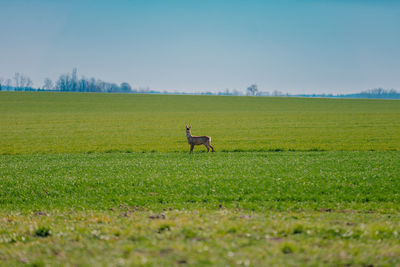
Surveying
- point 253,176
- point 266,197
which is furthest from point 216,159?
point 266,197

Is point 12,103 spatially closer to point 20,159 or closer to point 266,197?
point 20,159

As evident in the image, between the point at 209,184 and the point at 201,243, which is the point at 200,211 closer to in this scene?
the point at 209,184

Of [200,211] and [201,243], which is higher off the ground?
[201,243]

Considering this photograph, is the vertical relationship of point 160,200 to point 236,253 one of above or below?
below

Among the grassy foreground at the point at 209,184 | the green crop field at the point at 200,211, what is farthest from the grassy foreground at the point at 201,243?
the grassy foreground at the point at 209,184

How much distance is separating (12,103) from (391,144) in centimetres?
10689

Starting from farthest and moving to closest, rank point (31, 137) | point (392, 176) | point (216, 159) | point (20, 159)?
point (31, 137) → point (20, 159) → point (216, 159) → point (392, 176)

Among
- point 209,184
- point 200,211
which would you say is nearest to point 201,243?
point 200,211

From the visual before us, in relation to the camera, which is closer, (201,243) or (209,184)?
→ (201,243)

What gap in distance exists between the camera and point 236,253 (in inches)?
255

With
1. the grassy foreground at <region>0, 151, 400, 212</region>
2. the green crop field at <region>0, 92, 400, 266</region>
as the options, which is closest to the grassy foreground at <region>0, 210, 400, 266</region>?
the green crop field at <region>0, 92, 400, 266</region>

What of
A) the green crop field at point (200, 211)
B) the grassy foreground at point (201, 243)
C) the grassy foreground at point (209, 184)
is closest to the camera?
the grassy foreground at point (201, 243)

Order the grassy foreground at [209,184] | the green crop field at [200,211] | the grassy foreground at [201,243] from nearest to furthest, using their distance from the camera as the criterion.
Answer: the grassy foreground at [201,243], the green crop field at [200,211], the grassy foreground at [209,184]

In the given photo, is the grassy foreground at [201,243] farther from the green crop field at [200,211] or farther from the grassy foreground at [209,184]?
the grassy foreground at [209,184]
